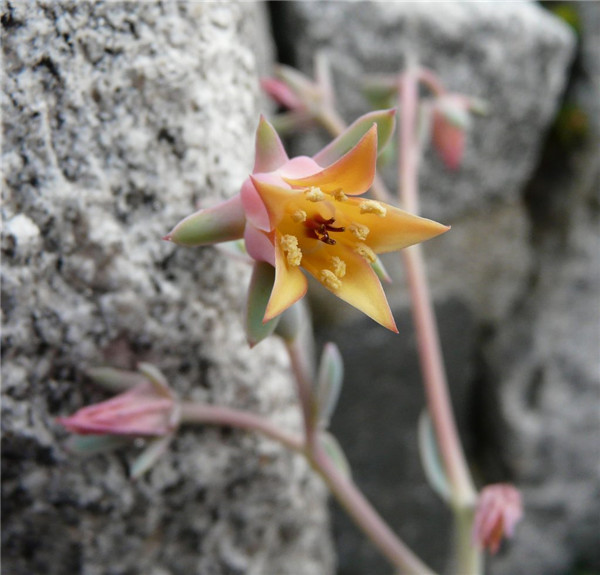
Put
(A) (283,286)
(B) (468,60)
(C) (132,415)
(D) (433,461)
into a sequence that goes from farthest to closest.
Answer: (B) (468,60) < (D) (433,461) < (C) (132,415) < (A) (283,286)

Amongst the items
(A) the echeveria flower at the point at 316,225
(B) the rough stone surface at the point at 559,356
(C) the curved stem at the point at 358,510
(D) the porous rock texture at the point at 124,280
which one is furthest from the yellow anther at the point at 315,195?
(B) the rough stone surface at the point at 559,356

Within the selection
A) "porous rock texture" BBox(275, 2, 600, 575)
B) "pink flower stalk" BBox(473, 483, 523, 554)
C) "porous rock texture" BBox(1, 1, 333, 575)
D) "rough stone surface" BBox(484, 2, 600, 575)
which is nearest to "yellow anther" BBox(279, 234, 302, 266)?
"porous rock texture" BBox(1, 1, 333, 575)

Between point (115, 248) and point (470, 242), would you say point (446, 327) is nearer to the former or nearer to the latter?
point (470, 242)

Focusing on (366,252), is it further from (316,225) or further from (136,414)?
(136,414)

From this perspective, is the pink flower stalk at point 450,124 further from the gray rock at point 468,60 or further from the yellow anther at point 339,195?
the yellow anther at point 339,195

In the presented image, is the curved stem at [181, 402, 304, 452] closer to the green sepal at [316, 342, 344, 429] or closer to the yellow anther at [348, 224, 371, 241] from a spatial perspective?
the green sepal at [316, 342, 344, 429]

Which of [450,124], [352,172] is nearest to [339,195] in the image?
[352,172]
